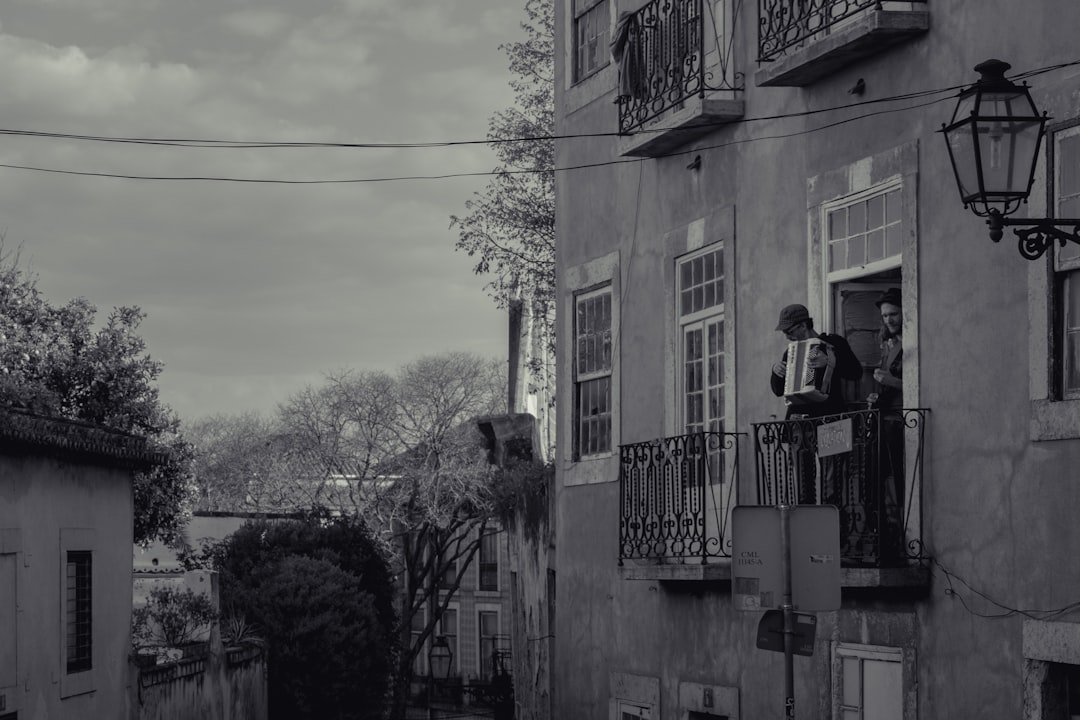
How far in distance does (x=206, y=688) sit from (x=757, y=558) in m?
14.6

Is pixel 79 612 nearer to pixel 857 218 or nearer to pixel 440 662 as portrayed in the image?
pixel 857 218

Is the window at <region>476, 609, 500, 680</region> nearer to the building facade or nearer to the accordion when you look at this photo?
the building facade

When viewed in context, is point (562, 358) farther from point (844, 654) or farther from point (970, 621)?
point (970, 621)

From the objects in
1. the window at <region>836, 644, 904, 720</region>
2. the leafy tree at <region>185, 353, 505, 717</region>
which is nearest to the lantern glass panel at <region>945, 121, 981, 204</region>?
the window at <region>836, 644, 904, 720</region>

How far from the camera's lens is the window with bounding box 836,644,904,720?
41.3 ft

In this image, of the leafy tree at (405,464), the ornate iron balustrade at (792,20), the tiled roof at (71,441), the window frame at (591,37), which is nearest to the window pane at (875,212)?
the ornate iron balustrade at (792,20)

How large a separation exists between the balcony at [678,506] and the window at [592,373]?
5.53ft

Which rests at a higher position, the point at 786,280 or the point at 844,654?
the point at 786,280

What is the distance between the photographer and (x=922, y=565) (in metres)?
12.2

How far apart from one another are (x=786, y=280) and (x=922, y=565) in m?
2.91

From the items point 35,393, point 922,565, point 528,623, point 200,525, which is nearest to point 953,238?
point 922,565

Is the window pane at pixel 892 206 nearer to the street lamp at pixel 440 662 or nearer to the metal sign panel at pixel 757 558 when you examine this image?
the metal sign panel at pixel 757 558

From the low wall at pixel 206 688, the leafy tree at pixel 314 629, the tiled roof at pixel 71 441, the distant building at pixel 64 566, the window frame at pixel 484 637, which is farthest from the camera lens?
the window frame at pixel 484 637

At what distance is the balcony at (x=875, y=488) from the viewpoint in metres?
12.3
